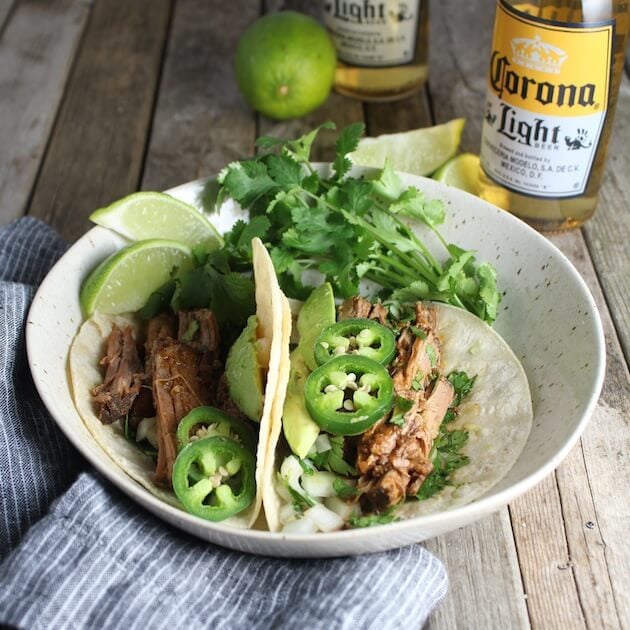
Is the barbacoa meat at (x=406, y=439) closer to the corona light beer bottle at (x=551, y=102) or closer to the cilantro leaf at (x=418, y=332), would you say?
the cilantro leaf at (x=418, y=332)

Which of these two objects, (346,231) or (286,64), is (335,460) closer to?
(346,231)

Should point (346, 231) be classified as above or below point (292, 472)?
above

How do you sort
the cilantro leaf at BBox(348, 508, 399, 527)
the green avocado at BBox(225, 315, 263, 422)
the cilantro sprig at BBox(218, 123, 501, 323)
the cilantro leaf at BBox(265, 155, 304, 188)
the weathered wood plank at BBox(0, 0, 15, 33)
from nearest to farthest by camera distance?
the cilantro leaf at BBox(348, 508, 399, 527) → the green avocado at BBox(225, 315, 263, 422) → the cilantro sprig at BBox(218, 123, 501, 323) → the cilantro leaf at BBox(265, 155, 304, 188) → the weathered wood plank at BBox(0, 0, 15, 33)

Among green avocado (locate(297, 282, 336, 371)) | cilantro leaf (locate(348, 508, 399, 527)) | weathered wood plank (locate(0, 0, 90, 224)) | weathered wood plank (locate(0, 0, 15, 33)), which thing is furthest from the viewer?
weathered wood plank (locate(0, 0, 15, 33))

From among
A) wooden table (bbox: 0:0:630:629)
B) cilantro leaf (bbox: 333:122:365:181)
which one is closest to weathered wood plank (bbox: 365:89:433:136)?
wooden table (bbox: 0:0:630:629)

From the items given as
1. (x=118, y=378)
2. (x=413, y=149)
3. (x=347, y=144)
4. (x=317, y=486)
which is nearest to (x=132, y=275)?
(x=118, y=378)

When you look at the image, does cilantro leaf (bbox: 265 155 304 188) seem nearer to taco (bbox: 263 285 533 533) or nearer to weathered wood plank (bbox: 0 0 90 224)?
taco (bbox: 263 285 533 533)
